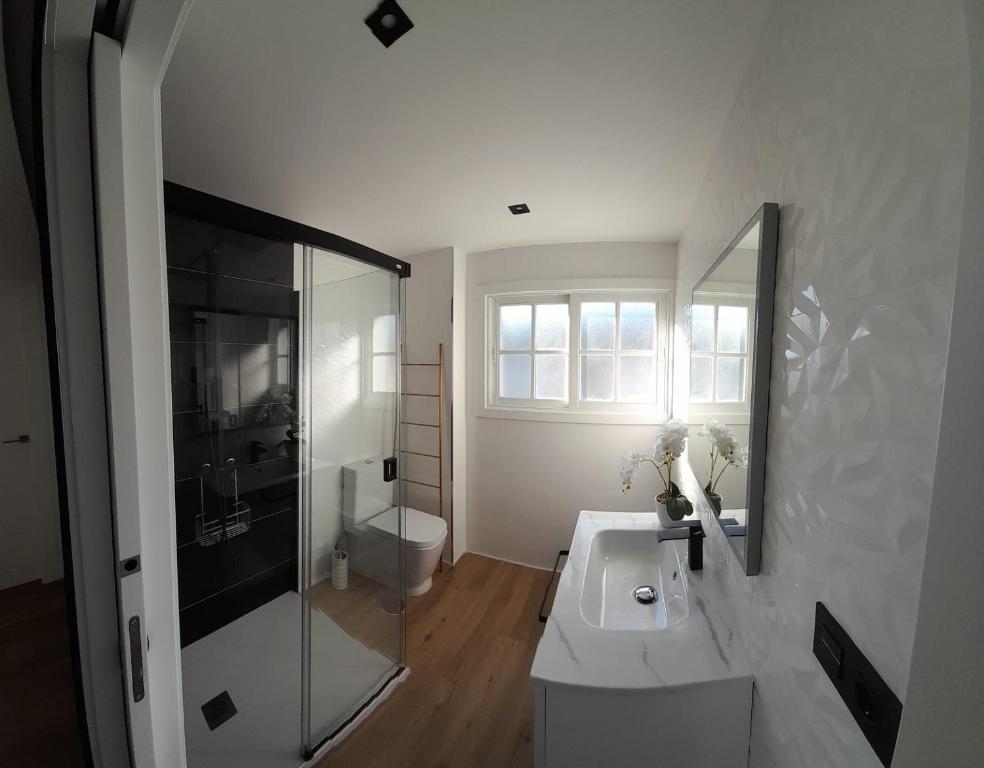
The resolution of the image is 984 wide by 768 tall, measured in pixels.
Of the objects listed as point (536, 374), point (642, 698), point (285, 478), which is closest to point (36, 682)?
point (285, 478)

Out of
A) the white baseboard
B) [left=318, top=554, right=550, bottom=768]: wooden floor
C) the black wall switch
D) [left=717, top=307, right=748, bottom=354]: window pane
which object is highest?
[left=717, top=307, right=748, bottom=354]: window pane

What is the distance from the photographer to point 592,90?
1127mm

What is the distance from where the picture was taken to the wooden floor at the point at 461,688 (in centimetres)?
141

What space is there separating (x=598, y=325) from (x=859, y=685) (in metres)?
2.28

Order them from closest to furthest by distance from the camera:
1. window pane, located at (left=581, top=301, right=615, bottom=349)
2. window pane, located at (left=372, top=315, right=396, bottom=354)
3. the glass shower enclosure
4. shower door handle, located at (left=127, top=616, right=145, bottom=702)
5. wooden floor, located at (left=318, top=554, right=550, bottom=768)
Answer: shower door handle, located at (left=127, top=616, right=145, bottom=702)
wooden floor, located at (left=318, top=554, right=550, bottom=768)
the glass shower enclosure
window pane, located at (left=372, top=315, right=396, bottom=354)
window pane, located at (left=581, top=301, right=615, bottom=349)

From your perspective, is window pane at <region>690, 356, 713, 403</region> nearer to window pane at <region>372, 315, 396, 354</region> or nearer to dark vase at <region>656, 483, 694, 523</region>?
dark vase at <region>656, 483, 694, 523</region>

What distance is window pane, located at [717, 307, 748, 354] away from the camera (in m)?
0.94

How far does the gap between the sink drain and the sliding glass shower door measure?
47.8 inches

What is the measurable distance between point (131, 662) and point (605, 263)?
8.85 ft

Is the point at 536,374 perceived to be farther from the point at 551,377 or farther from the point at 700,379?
the point at 700,379

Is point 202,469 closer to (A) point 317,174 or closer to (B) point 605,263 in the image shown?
(A) point 317,174

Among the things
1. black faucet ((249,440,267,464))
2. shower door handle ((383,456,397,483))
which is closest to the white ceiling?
black faucet ((249,440,267,464))

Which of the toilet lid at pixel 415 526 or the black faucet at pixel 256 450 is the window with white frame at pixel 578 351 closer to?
the toilet lid at pixel 415 526

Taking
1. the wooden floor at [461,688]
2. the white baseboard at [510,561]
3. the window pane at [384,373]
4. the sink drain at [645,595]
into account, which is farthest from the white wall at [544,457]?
the sink drain at [645,595]
